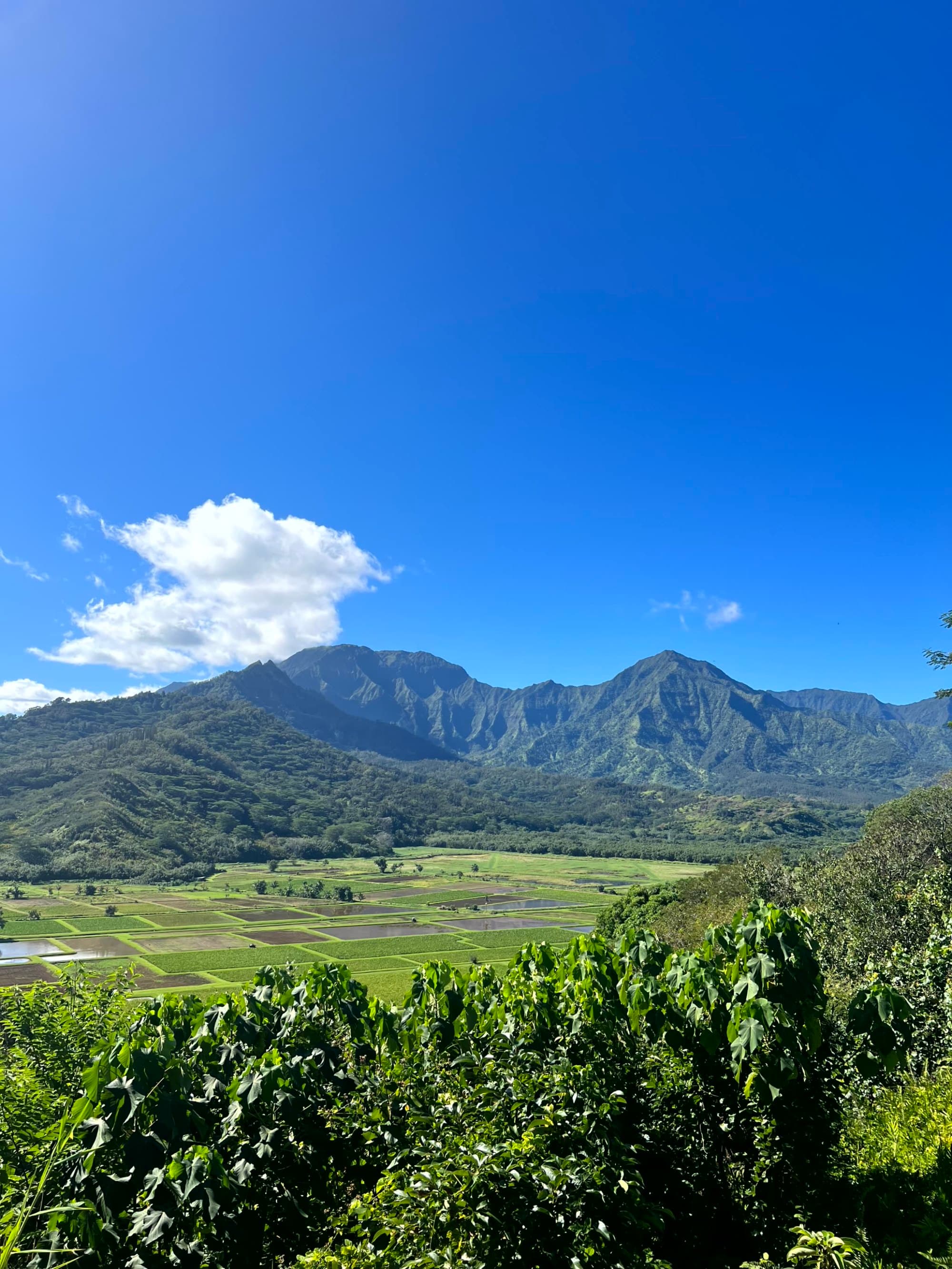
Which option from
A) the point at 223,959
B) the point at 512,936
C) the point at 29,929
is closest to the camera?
the point at 223,959

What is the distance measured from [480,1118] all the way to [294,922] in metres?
97.3

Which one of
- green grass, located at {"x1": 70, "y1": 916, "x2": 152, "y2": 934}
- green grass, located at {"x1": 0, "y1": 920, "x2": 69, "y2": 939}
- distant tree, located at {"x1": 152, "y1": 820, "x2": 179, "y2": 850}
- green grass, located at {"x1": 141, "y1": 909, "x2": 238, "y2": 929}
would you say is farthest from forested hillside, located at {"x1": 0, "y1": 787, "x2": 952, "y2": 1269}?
distant tree, located at {"x1": 152, "y1": 820, "x2": 179, "y2": 850}

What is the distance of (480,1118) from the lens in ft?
17.4

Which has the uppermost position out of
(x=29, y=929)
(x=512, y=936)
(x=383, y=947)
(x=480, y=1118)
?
(x=480, y=1118)

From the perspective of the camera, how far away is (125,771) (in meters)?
→ 194

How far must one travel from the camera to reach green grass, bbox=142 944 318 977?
6356cm

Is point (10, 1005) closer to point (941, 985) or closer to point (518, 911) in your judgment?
point (941, 985)

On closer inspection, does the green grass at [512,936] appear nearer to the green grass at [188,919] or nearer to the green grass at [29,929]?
the green grass at [188,919]

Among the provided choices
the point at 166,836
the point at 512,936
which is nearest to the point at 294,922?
the point at 512,936

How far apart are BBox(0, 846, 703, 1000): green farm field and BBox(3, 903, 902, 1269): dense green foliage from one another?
3323 cm

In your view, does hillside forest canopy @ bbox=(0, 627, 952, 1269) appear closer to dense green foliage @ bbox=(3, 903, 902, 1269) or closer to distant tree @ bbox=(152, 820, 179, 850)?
dense green foliage @ bbox=(3, 903, 902, 1269)

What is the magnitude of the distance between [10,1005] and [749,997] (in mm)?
9581

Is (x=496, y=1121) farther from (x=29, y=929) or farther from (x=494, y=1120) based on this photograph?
(x=29, y=929)

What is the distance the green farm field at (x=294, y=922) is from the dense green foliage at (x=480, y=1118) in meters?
33.2
